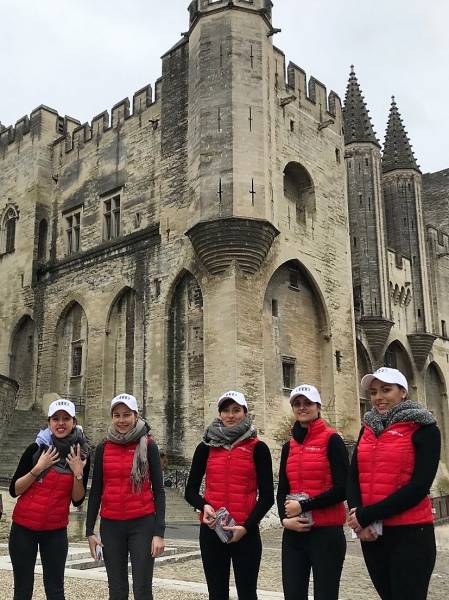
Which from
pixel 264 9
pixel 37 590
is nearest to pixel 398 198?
pixel 264 9

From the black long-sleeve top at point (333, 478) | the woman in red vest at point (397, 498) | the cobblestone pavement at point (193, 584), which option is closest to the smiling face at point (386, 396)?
the woman in red vest at point (397, 498)

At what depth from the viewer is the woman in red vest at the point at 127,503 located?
16.2 ft

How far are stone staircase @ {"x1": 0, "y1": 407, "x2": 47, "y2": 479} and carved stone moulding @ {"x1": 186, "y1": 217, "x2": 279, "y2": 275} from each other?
25.7 ft

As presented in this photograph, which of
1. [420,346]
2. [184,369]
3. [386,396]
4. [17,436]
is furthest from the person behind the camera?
[420,346]

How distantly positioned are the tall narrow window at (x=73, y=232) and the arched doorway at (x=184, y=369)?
23.2 feet

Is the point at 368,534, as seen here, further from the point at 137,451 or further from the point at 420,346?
the point at 420,346

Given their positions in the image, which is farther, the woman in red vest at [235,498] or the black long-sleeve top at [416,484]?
the woman in red vest at [235,498]

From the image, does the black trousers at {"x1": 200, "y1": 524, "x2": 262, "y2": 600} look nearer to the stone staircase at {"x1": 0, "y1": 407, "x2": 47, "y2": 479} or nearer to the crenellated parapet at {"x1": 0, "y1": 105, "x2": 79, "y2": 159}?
the stone staircase at {"x1": 0, "y1": 407, "x2": 47, "y2": 479}

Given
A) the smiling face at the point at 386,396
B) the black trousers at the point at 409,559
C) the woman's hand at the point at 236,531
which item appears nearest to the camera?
the black trousers at the point at 409,559

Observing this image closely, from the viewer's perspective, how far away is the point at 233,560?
16.2 feet

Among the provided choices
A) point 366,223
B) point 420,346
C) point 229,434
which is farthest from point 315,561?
point 420,346

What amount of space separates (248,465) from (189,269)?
17458 mm

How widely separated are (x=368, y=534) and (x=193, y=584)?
14.0ft

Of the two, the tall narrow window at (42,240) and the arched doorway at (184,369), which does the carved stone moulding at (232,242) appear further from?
the tall narrow window at (42,240)
